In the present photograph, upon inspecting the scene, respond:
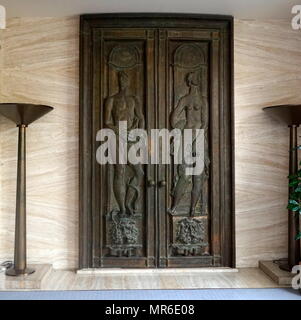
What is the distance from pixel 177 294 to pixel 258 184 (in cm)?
133

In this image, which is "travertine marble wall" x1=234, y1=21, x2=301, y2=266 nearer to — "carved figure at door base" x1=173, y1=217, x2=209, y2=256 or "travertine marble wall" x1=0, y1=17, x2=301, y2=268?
"travertine marble wall" x1=0, y1=17, x2=301, y2=268

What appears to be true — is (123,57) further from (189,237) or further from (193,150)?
(189,237)

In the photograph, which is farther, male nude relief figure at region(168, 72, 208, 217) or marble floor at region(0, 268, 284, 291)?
male nude relief figure at region(168, 72, 208, 217)

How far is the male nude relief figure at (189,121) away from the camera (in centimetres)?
356

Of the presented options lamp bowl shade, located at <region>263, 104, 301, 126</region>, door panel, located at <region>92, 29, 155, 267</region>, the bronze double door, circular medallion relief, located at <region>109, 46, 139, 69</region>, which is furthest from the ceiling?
lamp bowl shade, located at <region>263, 104, 301, 126</region>

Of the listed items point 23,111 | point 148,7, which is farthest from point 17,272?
point 148,7

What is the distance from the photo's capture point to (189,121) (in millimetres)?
3570

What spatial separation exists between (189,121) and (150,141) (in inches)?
15.8

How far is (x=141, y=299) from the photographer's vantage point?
285 centimetres

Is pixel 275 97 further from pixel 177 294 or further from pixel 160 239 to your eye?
pixel 177 294

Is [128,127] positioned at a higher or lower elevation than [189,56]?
lower

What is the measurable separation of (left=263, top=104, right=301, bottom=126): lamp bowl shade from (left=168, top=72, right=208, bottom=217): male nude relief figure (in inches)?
24.0

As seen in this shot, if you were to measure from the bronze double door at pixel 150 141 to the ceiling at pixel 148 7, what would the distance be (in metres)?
0.12

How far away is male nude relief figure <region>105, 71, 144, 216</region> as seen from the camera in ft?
11.6
